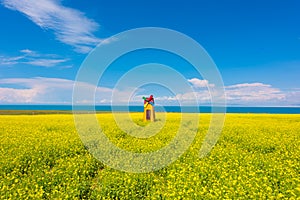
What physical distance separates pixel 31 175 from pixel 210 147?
1151cm

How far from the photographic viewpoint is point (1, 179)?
40.3ft

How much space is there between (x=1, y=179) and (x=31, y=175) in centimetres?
128

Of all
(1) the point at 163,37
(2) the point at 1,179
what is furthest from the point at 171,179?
(1) the point at 163,37

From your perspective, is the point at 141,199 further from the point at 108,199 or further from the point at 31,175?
the point at 31,175

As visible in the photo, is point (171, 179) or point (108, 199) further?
point (171, 179)

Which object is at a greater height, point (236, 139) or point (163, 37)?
point (163, 37)

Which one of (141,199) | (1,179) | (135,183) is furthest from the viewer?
(1,179)

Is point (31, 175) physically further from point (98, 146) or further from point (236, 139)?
→ point (236, 139)

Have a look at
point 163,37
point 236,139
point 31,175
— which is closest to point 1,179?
point 31,175

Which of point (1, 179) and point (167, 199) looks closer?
point (167, 199)

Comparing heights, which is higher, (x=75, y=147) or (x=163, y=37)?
(x=163, y=37)

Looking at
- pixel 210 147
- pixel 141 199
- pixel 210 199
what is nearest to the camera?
pixel 210 199

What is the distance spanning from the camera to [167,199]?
984cm

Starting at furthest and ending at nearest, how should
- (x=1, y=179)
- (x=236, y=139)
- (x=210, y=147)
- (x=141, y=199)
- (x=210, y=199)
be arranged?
1. (x=236, y=139)
2. (x=210, y=147)
3. (x=1, y=179)
4. (x=141, y=199)
5. (x=210, y=199)
